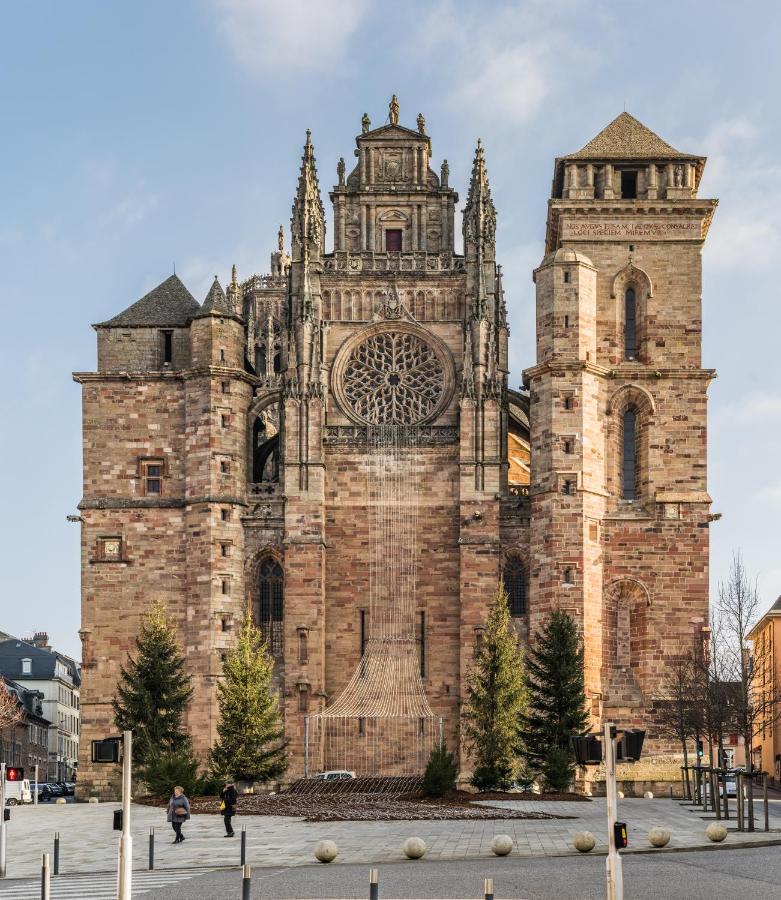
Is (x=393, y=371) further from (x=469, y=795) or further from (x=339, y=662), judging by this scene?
(x=469, y=795)

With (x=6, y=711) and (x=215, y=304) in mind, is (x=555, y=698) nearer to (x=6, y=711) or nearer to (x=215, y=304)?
(x=215, y=304)

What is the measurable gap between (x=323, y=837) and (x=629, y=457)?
121 ft

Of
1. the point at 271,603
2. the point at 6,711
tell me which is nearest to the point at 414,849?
the point at 271,603

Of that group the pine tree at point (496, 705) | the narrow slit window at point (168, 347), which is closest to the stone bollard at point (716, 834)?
the pine tree at point (496, 705)

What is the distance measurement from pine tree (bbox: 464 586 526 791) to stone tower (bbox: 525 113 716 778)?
222 inches

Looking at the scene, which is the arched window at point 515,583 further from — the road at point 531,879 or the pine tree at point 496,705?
the road at point 531,879

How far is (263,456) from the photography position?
83375 mm

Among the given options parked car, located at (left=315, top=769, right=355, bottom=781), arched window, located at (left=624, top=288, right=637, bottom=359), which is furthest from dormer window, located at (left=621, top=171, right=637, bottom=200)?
parked car, located at (left=315, top=769, right=355, bottom=781)

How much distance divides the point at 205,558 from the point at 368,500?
302 inches

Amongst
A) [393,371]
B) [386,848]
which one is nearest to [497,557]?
[393,371]

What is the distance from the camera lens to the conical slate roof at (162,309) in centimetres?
8112

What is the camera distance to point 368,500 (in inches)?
3103

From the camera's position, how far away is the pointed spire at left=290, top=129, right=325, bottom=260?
264 feet

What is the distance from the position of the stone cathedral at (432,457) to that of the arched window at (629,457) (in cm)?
11
